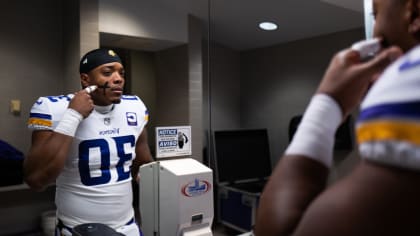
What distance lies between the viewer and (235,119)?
72.6 inches

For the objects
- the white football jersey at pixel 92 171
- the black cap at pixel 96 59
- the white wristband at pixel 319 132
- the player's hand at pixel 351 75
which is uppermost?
the black cap at pixel 96 59

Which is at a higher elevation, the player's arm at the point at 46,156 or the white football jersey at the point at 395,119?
the white football jersey at the point at 395,119

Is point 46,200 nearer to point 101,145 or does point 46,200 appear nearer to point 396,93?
point 101,145

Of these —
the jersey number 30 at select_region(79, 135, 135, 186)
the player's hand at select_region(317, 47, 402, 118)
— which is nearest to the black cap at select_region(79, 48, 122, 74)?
the jersey number 30 at select_region(79, 135, 135, 186)

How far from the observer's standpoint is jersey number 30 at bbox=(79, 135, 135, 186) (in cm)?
122

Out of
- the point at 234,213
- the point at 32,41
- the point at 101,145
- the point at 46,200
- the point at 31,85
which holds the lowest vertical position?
the point at 234,213

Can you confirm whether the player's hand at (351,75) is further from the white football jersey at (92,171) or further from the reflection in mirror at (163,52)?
the reflection in mirror at (163,52)

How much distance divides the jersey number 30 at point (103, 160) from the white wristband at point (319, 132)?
1011 mm

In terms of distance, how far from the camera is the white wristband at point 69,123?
1.13 meters

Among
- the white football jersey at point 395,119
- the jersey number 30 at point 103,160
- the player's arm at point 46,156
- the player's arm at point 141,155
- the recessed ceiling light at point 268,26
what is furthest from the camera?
the recessed ceiling light at point 268,26

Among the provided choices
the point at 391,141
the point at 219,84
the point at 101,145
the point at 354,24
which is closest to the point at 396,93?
the point at 391,141

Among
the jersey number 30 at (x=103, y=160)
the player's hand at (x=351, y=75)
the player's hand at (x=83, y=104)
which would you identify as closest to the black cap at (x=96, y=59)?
the player's hand at (x=83, y=104)

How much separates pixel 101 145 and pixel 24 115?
49 centimetres

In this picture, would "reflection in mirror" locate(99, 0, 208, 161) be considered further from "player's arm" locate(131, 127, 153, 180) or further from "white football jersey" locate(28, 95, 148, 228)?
"white football jersey" locate(28, 95, 148, 228)
